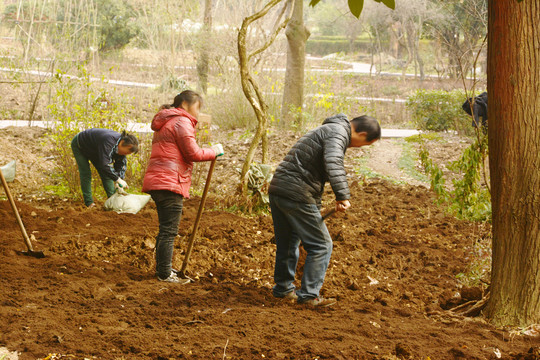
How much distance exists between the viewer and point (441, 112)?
1521 centimetres

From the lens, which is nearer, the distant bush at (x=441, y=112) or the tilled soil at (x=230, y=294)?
the tilled soil at (x=230, y=294)

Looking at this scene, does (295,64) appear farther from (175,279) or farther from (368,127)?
(368,127)

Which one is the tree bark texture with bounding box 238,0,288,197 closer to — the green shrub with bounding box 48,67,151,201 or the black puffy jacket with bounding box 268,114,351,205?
the green shrub with bounding box 48,67,151,201

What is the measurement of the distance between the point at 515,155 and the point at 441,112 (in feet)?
39.6

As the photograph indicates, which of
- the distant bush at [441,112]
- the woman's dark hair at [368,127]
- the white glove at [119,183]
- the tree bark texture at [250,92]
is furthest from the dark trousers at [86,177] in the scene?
the distant bush at [441,112]

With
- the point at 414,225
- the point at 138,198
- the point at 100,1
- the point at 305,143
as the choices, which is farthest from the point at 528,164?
the point at 100,1

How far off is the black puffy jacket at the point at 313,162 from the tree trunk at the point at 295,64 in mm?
8702

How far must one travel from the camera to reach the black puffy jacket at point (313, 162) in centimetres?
402

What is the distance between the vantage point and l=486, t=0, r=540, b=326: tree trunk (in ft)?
11.6

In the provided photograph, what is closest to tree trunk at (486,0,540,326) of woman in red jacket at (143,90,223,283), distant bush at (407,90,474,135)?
woman in red jacket at (143,90,223,283)

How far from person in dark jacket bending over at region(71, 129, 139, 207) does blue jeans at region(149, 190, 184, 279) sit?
206 centimetres

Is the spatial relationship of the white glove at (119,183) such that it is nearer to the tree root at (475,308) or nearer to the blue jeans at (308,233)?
the blue jeans at (308,233)

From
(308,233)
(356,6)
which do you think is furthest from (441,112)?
(356,6)

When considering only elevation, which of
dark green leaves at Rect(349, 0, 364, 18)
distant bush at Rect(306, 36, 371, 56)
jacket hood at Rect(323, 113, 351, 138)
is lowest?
jacket hood at Rect(323, 113, 351, 138)
